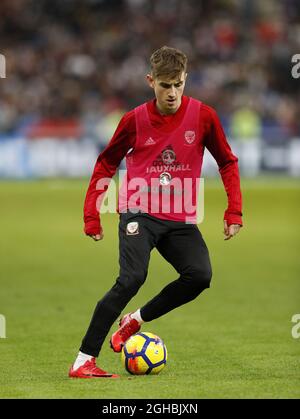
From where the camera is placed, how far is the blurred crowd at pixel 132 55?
3161 centimetres

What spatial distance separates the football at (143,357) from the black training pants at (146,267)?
27 centimetres

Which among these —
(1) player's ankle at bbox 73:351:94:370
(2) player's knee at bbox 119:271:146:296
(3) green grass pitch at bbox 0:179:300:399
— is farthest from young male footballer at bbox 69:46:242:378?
(3) green grass pitch at bbox 0:179:300:399

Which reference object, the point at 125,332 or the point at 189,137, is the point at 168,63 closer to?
the point at 189,137

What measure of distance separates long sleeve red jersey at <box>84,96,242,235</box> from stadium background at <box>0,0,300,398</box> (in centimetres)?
119

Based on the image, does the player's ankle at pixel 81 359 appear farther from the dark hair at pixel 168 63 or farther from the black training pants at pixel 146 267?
the dark hair at pixel 168 63

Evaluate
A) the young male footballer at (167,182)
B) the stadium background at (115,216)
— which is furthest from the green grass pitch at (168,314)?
the young male footballer at (167,182)

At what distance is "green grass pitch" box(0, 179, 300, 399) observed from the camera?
22.7 ft

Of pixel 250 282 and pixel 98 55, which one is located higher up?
pixel 98 55

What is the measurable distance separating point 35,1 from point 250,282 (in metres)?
24.2

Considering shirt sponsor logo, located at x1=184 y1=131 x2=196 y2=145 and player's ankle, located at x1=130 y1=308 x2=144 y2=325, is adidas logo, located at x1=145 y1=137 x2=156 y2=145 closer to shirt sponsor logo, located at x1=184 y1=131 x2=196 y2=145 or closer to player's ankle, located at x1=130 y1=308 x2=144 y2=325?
shirt sponsor logo, located at x1=184 y1=131 x2=196 y2=145

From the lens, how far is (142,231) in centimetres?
735

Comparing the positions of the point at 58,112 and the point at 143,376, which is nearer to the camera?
the point at 143,376
